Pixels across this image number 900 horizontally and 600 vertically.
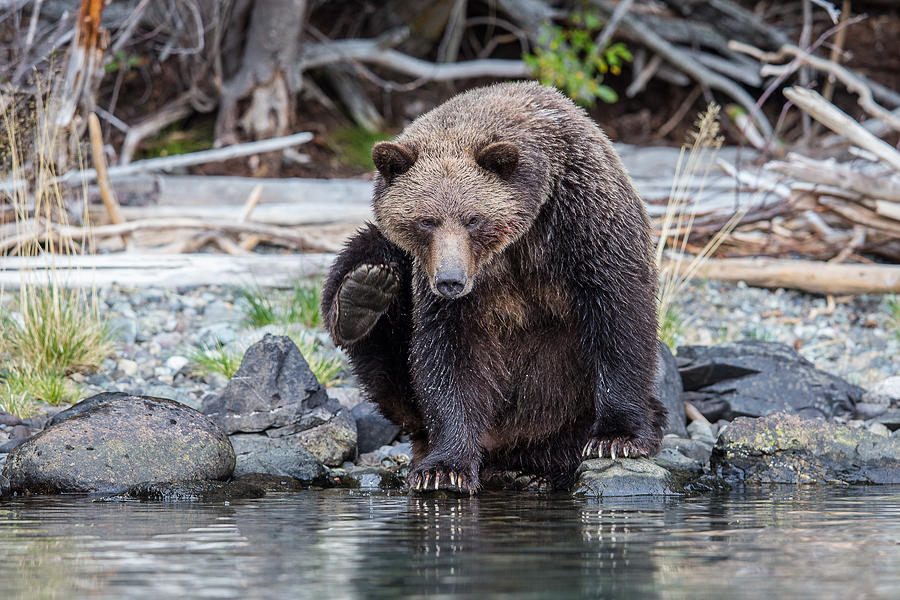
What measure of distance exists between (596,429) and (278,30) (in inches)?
305

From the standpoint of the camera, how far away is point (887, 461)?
5.31 meters

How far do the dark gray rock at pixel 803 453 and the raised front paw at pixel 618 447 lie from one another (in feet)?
1.75

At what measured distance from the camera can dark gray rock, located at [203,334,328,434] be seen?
5.84 metres

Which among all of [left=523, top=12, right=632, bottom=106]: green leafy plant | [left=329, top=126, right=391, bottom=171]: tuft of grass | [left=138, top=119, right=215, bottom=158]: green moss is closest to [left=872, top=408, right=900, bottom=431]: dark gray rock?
[left=523, top=12, right=632, bottom=106]: green leafy plant

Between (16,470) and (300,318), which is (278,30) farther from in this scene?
(16,470)

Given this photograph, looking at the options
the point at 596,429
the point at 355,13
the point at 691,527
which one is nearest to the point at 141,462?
the point at 596,429

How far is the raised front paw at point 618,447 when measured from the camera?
16.6ft

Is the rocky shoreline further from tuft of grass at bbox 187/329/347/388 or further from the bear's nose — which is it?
the bear's nose

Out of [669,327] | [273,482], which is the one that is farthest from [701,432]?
[273,482]

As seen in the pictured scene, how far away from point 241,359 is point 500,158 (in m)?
2.74

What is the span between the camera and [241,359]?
692cm

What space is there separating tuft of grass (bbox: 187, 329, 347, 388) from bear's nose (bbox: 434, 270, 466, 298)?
2.22 metres

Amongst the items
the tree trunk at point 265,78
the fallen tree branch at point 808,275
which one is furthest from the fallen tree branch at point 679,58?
the fallen tree branch at point 808,275

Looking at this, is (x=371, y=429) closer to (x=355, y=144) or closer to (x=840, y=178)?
(x=840, y=178)
